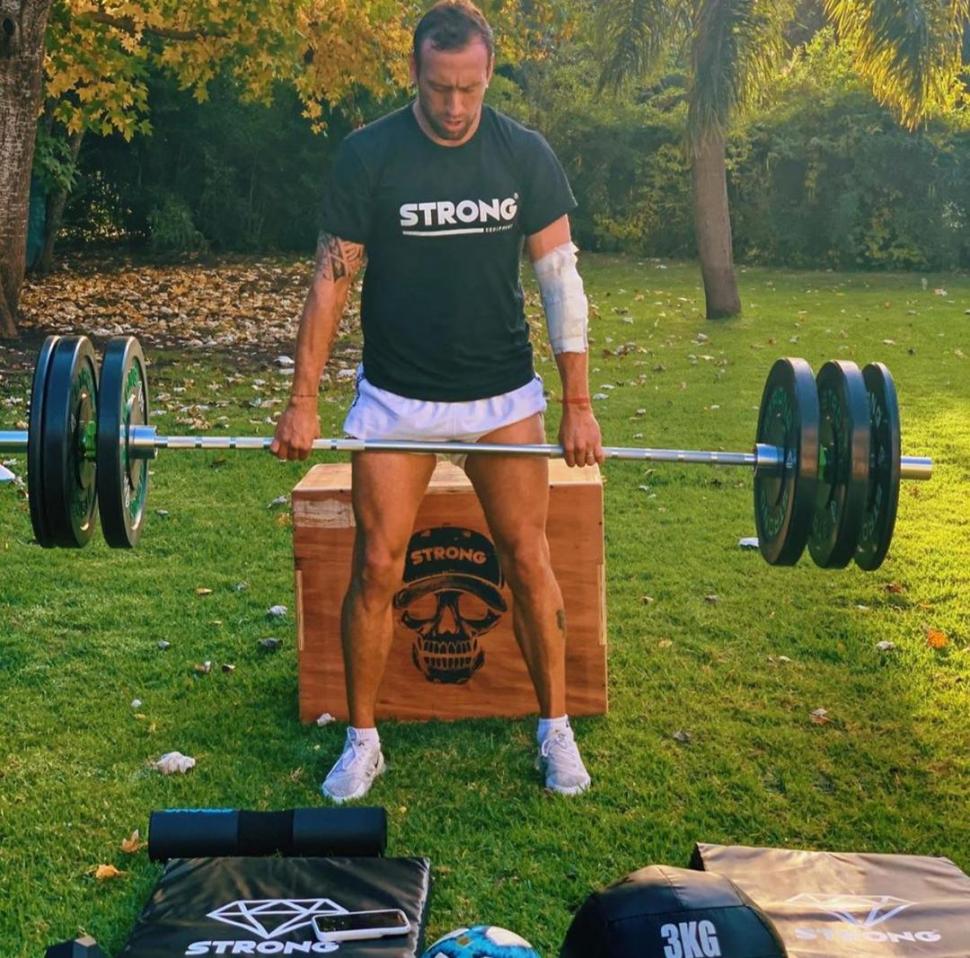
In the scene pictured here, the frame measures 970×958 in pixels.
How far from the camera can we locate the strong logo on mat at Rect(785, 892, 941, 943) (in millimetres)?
2334

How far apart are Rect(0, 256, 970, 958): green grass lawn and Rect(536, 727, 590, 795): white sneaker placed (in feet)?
0.17

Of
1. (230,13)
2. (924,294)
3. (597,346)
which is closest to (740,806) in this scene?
(597,346)

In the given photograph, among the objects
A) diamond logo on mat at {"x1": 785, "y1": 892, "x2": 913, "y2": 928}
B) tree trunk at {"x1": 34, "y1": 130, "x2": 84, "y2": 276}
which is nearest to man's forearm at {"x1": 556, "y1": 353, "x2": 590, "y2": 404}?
diamond logo on mat at {"x1": 785, "y1": 892, "x2": 913, "y2": 928}

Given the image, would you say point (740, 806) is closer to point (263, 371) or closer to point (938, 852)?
point (938, 852)

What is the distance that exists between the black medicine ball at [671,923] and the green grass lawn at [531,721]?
532 mm

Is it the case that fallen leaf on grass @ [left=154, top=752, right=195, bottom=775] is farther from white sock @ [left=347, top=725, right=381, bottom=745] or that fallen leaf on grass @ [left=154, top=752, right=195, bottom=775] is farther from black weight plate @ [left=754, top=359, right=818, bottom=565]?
black weight plate @ [left=754, top=359, right=818, bottom=565]

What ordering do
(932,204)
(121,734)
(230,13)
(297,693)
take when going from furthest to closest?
1. (932,204)
2. (230,13)
3. (297,693)
4. (121,734)

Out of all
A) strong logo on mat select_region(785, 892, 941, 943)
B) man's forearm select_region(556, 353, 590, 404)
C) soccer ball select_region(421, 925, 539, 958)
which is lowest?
strong logo on mat select_region(785, 892, 941, 943)

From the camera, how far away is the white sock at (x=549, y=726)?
10.2 feet

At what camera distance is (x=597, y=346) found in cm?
989

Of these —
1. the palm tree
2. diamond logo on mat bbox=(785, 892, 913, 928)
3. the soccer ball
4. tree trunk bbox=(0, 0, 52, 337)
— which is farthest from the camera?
the palm tree

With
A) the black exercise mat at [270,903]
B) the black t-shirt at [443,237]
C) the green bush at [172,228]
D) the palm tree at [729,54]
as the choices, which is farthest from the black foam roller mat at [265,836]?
the green bush at [172,228]

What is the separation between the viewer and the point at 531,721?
339cm

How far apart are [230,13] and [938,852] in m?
8.62
